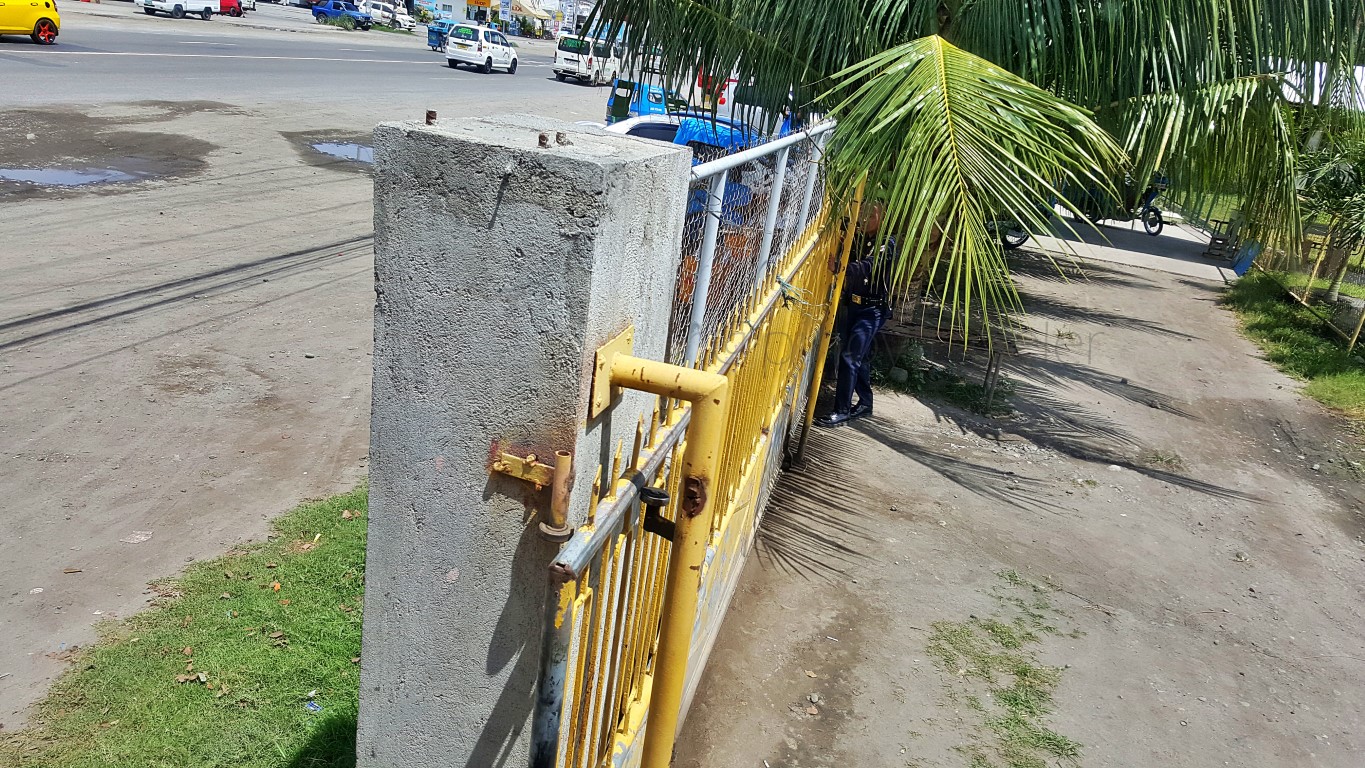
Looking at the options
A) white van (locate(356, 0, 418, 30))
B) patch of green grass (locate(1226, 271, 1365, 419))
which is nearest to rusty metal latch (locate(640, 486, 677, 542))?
patch of green grass (locate(1226, 271, 1365, 419))

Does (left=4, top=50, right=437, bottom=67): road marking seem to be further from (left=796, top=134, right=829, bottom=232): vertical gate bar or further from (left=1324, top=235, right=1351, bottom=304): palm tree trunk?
(left=1324, top=235, right=1351, bottom=304): palm tree trunk

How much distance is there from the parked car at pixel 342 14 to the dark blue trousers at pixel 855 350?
50.3m

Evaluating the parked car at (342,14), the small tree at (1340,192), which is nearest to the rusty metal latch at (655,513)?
the small tree at (1340,192)

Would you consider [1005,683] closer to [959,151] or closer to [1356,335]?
[959,151]

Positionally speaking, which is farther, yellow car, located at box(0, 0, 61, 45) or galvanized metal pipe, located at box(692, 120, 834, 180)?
yellow car, located at box(0, 0, 61, 45)

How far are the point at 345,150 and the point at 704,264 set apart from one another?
1417 cm

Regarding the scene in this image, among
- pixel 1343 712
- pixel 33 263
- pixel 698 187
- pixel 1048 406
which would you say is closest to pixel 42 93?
pixel 33 263

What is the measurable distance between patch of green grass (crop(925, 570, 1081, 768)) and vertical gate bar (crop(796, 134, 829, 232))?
218 cm

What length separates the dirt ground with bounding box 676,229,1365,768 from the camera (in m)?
4.18

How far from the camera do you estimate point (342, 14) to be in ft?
171

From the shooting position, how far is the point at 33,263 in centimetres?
775

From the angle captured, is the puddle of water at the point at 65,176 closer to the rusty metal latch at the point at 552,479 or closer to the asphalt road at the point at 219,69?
the asphalt road at the point at 219,69

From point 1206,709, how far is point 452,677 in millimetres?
4021

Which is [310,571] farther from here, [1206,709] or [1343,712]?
[1343,712]
